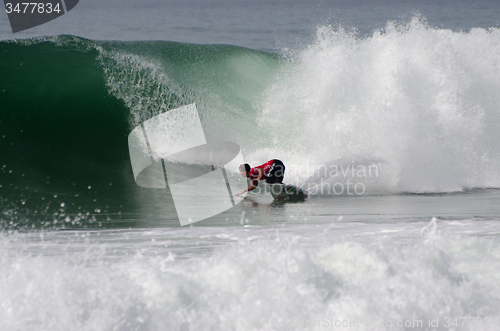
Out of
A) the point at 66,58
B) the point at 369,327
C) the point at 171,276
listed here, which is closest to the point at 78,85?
the point at 66,58

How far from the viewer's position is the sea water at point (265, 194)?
2.43 meters

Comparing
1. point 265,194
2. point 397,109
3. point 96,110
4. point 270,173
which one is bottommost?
point 265,194

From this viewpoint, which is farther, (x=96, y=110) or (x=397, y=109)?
(x=96, y=110)

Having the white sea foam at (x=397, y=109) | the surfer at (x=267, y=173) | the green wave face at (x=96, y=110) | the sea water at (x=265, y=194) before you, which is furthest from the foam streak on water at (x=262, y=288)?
the white sea foam at (x=397, y=109)

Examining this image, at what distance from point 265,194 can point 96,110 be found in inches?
185

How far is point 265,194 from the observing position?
587 cm

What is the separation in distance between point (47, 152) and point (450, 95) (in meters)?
7.47

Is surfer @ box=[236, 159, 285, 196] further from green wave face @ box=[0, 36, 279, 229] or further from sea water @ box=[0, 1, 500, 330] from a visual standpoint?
green wave face @ box=[0, 36, 279, 229]

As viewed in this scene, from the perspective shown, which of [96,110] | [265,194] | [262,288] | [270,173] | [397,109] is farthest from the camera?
[96,110]

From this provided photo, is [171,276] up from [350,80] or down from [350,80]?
down

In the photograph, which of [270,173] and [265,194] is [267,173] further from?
[265,194]

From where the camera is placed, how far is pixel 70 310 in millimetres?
2350

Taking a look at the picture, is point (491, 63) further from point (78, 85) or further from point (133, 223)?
point (78, 85)

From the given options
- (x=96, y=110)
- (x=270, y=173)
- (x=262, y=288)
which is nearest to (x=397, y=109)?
(x=270, y=173)
